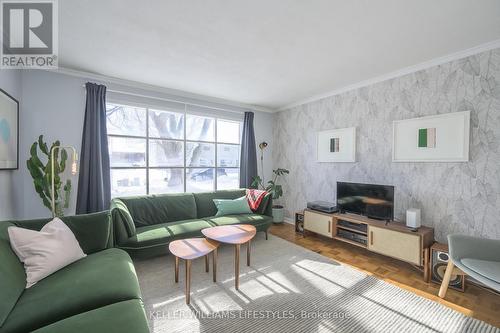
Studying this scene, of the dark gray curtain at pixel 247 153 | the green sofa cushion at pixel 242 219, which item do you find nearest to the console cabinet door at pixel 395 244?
the green sofa cushion at pixel 242 219

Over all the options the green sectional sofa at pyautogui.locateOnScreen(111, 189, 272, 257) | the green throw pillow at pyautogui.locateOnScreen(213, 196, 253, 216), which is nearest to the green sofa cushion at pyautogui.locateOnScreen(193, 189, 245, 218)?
the green sectional sofa at pyautogui.locateOnScreen(111, 189, 272, 257)

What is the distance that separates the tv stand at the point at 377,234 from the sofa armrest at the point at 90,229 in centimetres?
285

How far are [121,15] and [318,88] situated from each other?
2860 mm

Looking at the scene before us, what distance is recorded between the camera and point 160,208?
10.4 feet

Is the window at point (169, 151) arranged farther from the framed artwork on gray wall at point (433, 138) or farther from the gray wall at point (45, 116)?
the framed artwork on gray wall at point (433, 138)

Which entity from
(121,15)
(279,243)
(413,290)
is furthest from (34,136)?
(413,290)

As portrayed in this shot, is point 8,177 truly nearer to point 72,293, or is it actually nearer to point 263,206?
point 72,293

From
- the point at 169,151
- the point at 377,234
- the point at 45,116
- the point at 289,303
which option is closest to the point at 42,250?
the point at 289,303

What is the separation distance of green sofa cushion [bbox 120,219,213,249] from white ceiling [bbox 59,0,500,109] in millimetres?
2126

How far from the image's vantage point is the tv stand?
239 cm

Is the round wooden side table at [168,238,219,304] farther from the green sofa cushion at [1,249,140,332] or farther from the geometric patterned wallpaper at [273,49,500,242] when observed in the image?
the geometric patterned wallpaper at [273,49,500,242]

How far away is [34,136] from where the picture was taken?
2721mm

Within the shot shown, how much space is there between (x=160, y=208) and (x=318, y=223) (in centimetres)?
249

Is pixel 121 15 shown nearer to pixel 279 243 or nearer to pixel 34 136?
pixel 34 136
